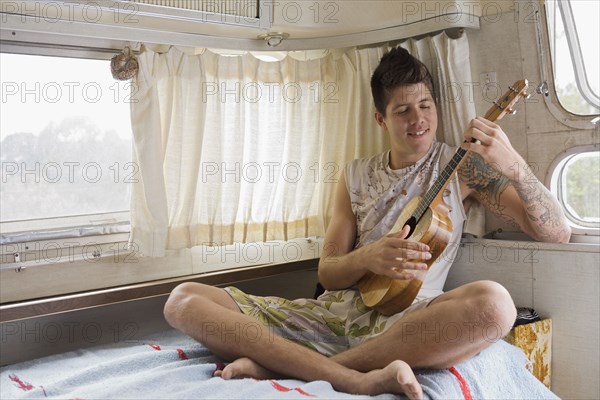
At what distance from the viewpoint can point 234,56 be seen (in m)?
3.02

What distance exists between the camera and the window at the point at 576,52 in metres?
2.49

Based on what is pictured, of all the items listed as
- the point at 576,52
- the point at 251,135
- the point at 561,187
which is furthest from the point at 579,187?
the point at 251,135

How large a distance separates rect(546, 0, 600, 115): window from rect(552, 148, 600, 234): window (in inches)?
8.2

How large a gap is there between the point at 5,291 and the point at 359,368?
4.78ft

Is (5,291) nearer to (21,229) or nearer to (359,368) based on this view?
(21,229)

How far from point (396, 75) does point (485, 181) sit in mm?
560

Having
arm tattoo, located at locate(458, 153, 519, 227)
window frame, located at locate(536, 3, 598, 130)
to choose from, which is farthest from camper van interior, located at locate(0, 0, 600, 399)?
arm tattoo, located at locate(458, 153, 519, 227)

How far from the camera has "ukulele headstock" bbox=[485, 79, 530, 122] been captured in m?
2.18

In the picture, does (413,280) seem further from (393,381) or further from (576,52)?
(576,52)

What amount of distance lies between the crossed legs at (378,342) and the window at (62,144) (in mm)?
798

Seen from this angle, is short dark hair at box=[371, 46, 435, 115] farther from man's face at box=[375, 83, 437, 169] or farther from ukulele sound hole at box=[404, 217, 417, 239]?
ukulele sound hole at box=[404, 217, 417, 239]

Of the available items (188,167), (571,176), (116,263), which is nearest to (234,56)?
(188,167)

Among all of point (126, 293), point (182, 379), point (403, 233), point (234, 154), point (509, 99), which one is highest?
point (509, 99)

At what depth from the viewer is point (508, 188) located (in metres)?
2.53
